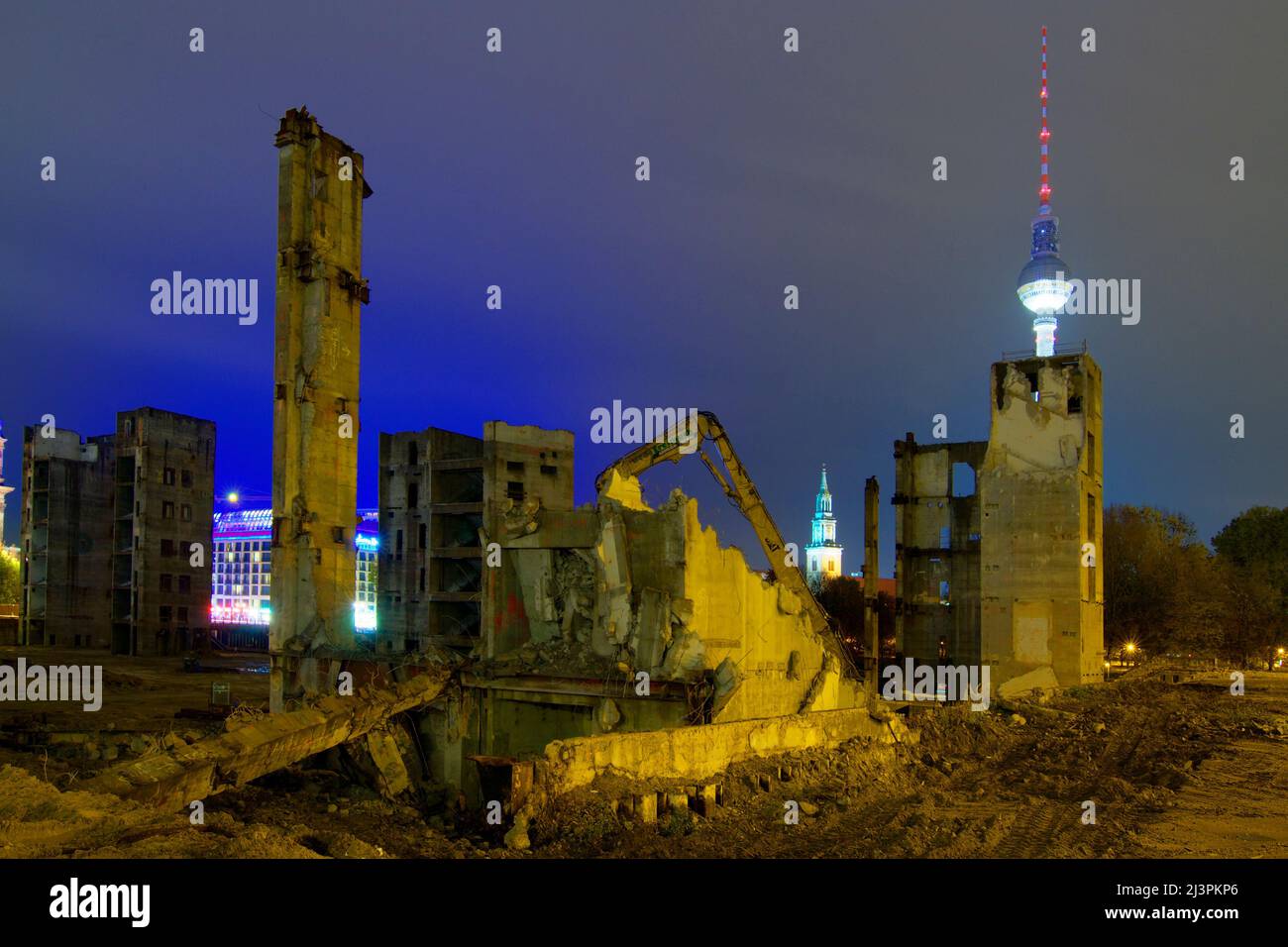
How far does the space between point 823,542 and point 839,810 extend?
565 ft

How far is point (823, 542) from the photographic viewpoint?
7185 inches

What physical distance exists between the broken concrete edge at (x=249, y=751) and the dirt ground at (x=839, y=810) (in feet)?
1.97

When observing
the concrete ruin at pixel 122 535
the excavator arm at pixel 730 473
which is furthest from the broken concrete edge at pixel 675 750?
the concrete ruin at pixel 122 535

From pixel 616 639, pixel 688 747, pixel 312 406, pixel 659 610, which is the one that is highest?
pixel 312 406

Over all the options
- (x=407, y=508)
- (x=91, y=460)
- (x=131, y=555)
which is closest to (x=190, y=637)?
(x=131, y=555)

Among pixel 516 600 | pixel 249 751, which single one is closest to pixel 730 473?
pixel 516 600

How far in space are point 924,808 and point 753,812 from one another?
246cm

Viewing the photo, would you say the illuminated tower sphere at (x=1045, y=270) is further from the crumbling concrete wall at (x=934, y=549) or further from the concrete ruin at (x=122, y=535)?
the concrete ruin at (x=122, y=535)

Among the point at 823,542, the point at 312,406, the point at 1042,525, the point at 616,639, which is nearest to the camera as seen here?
the point at 616,639

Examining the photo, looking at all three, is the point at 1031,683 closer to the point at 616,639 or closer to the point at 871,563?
the point at 871,563

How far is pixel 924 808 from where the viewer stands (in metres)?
13.3

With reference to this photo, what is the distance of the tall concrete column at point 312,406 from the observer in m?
24.4

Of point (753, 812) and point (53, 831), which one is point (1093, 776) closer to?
point (753, 812)

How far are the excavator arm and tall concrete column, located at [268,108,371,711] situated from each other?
7576mm
